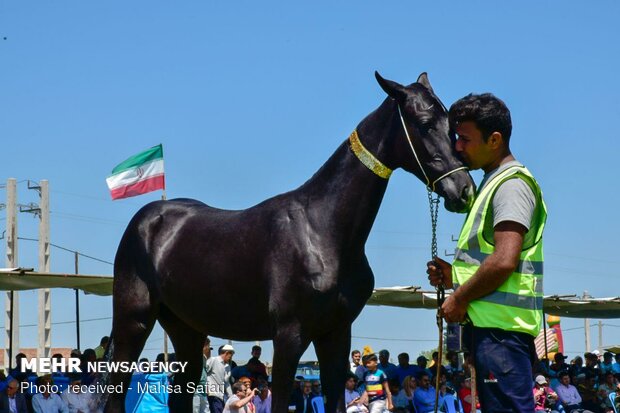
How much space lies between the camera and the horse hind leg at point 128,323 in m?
7.91

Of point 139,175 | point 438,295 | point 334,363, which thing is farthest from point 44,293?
point 438,295

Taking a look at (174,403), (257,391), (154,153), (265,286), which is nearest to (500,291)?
(265,286)

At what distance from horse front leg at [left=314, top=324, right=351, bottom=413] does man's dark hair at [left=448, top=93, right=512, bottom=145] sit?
2.83 meters

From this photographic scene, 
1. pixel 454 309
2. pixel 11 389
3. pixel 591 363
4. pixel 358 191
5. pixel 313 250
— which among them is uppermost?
pixel 358 191

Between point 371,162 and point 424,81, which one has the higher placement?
point 424,81

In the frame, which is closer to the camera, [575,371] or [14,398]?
[14,398]

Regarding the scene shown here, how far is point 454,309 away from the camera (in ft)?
13.9

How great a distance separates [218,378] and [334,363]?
920 cm

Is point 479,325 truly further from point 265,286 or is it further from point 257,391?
point 257,391

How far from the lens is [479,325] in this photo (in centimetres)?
422

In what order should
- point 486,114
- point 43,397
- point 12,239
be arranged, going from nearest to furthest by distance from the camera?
point 486,114
point 43,397
point 12,239

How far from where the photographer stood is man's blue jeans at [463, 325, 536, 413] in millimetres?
4113

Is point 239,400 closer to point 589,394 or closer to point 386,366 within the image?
point 386,366

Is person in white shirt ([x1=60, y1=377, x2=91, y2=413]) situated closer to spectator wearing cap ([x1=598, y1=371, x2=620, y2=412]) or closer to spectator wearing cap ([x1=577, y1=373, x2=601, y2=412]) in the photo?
spectator wearing cap ([x1=577, y1=373, x2=601, y2=412])
